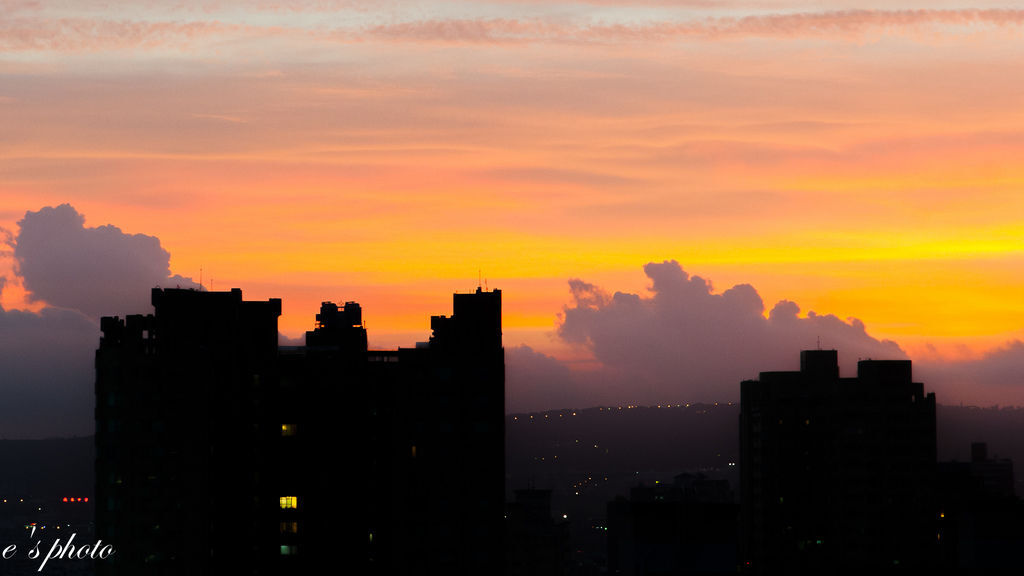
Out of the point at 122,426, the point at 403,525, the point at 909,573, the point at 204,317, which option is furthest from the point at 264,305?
the point at 909,573

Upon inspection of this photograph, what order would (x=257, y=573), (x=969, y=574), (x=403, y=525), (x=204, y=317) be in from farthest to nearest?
1. (x=969, y=574)
2. (x=403, y=525)
3. (x=204, y=317)
4. (x=257, y=573)

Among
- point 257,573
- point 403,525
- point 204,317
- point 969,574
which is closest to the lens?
point 257,573

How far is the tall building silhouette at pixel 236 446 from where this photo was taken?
138750 millimetres

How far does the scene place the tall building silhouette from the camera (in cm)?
13875

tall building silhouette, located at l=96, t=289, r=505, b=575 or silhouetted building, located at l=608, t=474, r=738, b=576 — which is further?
silhouetted building, located at l=608, t=474, r=738, b=576

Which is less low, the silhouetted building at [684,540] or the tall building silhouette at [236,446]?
the tall building silhouette at [236,446]

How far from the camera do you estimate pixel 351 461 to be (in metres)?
143

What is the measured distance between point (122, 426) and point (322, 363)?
19.4 meters

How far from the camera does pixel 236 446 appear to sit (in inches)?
5566

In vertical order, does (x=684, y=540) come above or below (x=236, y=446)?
below

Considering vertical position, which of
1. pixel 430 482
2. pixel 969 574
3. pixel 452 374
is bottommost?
pixel 969 574

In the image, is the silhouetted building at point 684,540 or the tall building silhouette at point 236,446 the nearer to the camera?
the tall building silhouette at point 236,446

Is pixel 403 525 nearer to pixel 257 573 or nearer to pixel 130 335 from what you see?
pixel 257 573

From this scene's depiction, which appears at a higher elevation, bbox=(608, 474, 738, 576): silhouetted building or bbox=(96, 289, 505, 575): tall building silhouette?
bbox=(96, 289, 505, 575): tall building silhouette
